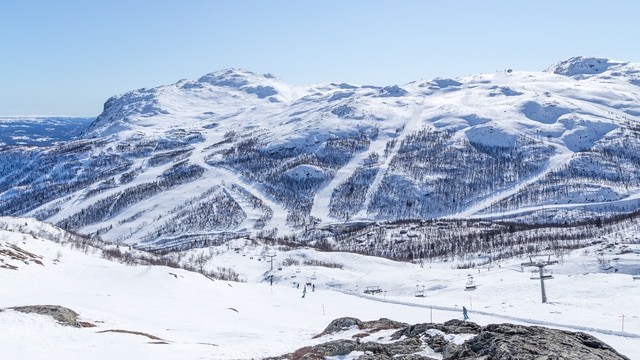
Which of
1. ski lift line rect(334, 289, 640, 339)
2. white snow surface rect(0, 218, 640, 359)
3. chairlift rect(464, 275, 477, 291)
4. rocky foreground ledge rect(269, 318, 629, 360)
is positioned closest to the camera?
rocky foreground ledge rect(269, 318, 629, 360)

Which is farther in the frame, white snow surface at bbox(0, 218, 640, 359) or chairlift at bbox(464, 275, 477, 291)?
chairlift at bbox(464, 275, 477, 291)

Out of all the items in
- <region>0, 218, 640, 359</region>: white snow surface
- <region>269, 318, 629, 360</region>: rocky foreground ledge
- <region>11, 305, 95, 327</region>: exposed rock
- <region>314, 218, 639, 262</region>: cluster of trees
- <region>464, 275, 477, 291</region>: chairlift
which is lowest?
<region>314, 218, 639, 262</region>: cluster of trees

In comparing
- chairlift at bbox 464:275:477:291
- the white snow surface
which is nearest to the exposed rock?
the white snow surface

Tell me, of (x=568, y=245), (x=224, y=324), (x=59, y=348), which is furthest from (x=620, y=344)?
(x=568, y=245)

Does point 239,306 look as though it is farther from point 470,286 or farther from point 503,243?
point 503,243

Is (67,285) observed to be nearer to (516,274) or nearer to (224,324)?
(224,324)

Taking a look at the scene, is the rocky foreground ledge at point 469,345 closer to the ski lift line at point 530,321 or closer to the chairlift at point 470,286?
the ski lift line at point 530,321

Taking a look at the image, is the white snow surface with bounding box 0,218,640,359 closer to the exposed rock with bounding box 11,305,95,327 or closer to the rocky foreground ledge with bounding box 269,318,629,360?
the exposed rock with bounding box 11,305,95,327
